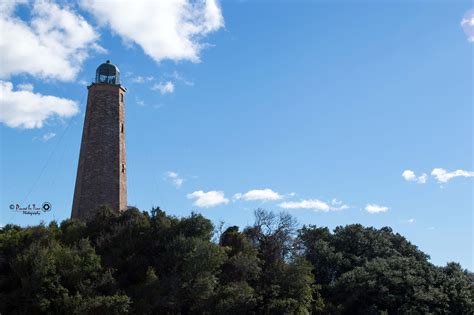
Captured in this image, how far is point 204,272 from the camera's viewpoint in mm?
25141

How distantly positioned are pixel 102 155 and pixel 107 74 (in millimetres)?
5907

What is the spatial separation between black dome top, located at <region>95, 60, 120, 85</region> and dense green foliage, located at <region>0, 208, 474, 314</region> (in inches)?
452

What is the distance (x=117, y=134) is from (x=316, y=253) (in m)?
14.4

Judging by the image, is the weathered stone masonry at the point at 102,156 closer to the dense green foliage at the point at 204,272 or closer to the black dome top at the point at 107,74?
the black dome top at the point at 107,74

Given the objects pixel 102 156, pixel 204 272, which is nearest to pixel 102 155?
pixel 102 156

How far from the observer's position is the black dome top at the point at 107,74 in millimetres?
35844

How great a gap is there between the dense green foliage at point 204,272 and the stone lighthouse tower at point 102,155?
5234 mm

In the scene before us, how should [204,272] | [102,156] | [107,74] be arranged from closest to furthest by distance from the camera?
[204,272]
[102,156]
[107,74]

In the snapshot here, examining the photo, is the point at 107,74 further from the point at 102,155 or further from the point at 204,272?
the point at 204,272

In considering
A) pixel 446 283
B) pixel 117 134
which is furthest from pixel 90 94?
pixel 446 283

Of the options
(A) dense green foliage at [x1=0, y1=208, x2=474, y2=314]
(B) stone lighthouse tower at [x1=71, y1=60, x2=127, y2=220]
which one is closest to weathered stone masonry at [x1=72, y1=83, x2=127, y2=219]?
(B) stone lighthouse tower at [x1=71, y1=60, x2=127, y2=220]

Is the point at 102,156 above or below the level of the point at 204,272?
above

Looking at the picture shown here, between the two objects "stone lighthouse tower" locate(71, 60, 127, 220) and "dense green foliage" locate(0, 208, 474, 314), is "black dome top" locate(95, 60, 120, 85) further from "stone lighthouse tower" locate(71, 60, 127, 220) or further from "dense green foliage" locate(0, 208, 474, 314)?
"dense green foliage" locate(0, 208, 474, 314)

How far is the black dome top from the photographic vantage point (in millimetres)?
35844
